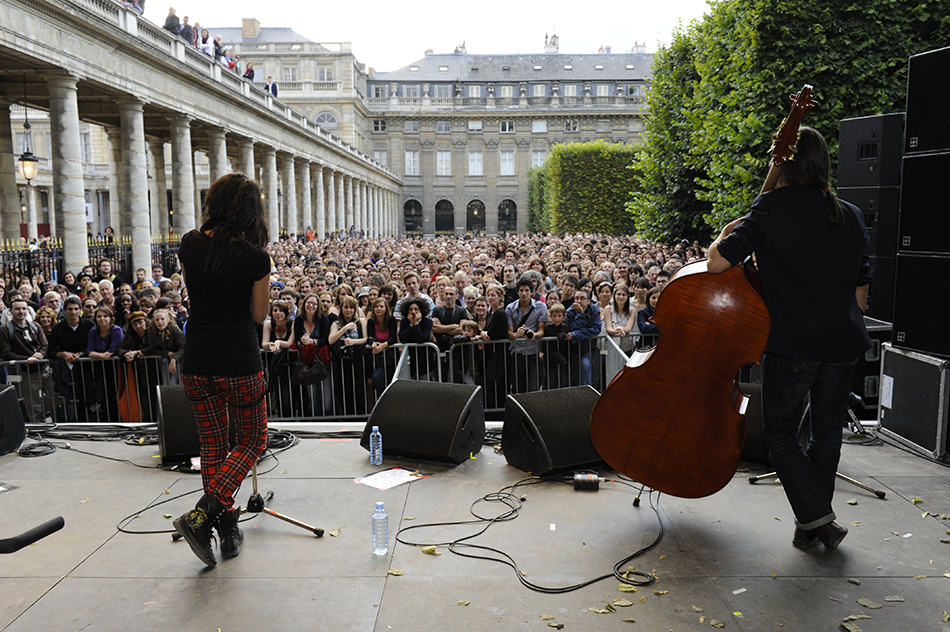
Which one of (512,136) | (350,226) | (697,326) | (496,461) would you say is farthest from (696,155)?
(512,136)

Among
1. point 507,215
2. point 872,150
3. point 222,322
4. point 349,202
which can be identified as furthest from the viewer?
point 507,215

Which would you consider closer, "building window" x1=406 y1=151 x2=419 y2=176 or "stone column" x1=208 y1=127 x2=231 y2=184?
"stone column" x1=208 y1=127 x2=231 y2=184

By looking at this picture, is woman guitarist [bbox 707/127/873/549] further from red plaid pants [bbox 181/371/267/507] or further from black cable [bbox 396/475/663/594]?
red plaid pants [bbox 181/371/267/507]

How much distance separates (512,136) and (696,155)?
66883mm

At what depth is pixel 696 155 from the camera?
15.6 metres

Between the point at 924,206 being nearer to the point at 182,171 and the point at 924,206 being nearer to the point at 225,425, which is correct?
the point at 225,425

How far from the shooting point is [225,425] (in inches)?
171

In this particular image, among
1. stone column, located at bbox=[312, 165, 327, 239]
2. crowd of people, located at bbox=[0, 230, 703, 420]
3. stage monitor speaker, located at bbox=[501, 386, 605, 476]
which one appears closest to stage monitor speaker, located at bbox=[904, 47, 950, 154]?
crowd of people, located at bbox=[0, 230, 703, 420]

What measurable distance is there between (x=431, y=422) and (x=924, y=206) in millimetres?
4213

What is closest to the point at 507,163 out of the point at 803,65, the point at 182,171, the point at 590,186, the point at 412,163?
the point at 412,163

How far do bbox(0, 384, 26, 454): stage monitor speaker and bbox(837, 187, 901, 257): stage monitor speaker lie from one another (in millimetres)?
8326

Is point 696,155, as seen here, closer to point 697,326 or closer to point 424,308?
point 424,308

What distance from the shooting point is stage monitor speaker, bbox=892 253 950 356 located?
17.9ft

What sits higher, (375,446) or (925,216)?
(925,216)
